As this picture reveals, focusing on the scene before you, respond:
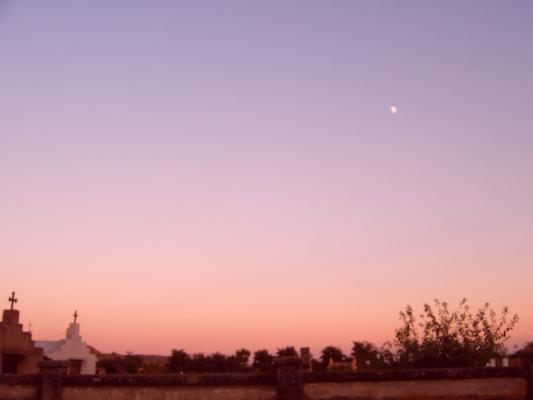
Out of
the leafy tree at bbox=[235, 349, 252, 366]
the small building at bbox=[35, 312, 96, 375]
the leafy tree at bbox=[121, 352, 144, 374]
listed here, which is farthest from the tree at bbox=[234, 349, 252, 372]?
the small building at bbox=[35, 312, 96, 375]

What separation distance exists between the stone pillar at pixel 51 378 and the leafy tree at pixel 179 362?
5168cm

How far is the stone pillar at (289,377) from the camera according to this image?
13016 mm

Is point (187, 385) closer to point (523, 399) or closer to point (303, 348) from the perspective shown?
point (523, 399)

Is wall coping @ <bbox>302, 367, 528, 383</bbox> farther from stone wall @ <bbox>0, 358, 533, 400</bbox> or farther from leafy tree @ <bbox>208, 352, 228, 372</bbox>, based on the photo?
leafy tree @ <bbox>208, 352, 228, 372</bbox>

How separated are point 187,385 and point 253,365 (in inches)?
2389

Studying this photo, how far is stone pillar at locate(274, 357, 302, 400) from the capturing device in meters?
13.0

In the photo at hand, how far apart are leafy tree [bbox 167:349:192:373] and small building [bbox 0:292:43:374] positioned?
3503 centimetres

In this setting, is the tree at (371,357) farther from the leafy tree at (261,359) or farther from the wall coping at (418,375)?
the leafy tree at (261,359)

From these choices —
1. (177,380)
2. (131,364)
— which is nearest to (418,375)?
(177,380)

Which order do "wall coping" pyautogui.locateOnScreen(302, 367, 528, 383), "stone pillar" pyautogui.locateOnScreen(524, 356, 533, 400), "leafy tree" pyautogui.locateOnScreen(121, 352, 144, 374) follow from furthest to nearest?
"leafy tree" pyautogui.locateOnScreen(121, 352, 144, 374)
"wall coping" pyautogui.locateOnScreen(302, 367, 528, 383)
"stone pillar" pyautogui.locateOnScreen(524, 356, 533, 400)

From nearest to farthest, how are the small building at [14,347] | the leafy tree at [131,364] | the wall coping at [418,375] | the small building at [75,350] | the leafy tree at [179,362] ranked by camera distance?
the wall coping at [418,375], the small building at [14,347], the small building at [75,350], the leafy tree at [131,364], the leafy tree at [179,362]

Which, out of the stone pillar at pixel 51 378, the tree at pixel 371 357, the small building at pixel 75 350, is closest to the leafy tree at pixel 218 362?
the small building at pixel 75 350

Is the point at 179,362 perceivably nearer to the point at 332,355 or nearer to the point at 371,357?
the point at 332,355

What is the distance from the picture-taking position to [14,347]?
94.2ft
